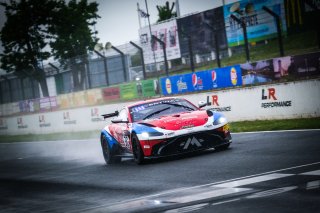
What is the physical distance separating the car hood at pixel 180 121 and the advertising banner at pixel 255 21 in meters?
17.3

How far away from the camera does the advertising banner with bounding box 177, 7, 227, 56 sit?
3825 cm

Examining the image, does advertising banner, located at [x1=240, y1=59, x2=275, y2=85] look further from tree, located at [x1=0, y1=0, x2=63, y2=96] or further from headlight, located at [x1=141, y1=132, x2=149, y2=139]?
tree, located at [x1=0, y1=0, x2=63, y2=96]

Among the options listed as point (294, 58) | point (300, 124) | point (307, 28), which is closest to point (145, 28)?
point (307, 28)

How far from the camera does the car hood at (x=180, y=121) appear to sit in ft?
40.5

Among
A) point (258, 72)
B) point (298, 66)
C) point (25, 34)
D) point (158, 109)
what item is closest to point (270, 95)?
point (298, 66)

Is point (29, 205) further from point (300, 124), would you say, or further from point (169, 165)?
point (300, 124)

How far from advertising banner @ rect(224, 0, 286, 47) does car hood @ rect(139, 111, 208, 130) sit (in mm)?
17328

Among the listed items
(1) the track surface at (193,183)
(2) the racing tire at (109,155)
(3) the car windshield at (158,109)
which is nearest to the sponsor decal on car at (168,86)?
(1) the track surface at (193,183)

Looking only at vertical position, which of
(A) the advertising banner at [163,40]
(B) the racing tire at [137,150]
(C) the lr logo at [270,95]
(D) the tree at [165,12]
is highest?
(D) the tree at [165,12]

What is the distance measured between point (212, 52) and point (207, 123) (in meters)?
27.0

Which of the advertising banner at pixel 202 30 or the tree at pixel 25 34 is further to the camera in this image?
the tree at pixel 25 34

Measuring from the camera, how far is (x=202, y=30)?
39.2 meters

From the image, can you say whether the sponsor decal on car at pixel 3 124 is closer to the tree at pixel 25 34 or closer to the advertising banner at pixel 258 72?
the tree at pixel 25 34

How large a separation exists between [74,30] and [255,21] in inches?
956
